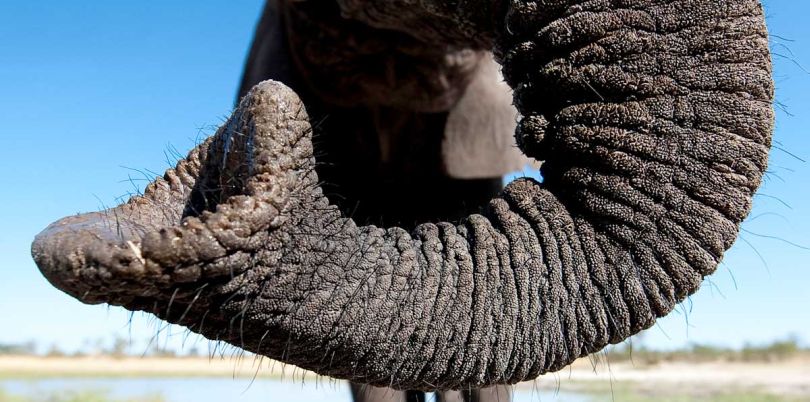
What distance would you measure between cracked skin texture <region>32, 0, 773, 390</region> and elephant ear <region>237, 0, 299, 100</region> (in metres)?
1.26

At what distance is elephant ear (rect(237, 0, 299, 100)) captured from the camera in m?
2.47

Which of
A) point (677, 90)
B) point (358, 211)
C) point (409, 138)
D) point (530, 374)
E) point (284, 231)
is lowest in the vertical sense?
point (530, 374)

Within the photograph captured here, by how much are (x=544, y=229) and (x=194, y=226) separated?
1.53 ft

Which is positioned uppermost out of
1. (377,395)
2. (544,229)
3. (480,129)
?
(480,129)

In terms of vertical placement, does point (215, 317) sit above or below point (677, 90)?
below

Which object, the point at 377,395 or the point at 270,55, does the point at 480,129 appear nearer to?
the point at 270,55

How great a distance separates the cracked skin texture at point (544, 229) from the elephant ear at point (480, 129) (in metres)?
1.37

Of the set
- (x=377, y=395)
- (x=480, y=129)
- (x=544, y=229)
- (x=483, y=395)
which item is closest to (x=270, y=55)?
(x=480, y=129)

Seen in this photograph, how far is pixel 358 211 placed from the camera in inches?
100

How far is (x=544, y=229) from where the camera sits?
4.02 feet

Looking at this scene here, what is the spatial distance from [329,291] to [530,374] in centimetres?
30

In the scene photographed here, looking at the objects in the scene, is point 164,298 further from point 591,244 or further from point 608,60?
point 608,60

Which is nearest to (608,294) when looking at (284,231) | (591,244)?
(591,244)

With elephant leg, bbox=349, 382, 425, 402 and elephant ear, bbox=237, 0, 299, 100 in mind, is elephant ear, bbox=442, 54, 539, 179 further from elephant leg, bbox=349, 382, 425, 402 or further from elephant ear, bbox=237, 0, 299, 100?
elephant leg, bbox=349, 382, 425, 402
